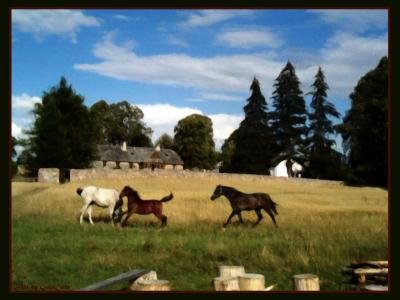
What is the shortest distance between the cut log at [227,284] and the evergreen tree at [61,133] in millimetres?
20502

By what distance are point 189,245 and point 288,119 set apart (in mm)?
24561

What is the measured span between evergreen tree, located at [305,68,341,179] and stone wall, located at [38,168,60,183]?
53.0 feet

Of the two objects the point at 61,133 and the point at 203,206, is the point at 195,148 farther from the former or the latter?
the point at 203,206

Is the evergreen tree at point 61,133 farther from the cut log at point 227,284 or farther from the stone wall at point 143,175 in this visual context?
the cut log at point 227,284

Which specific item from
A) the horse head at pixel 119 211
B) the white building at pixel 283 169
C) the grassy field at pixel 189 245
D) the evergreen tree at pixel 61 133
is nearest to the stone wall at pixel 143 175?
the evergreen tree at pixel 61 133

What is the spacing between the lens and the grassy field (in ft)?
32.0

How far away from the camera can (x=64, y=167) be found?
101 ft

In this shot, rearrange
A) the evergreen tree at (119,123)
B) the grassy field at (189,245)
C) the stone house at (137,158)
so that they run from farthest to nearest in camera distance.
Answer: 1. the stone house at (137,158)
2. the evergreen tree at (119,123)
3. the grassy field at (189,245)

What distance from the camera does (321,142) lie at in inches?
1281

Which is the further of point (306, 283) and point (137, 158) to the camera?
point (137, 158)

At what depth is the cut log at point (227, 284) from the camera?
7.14m

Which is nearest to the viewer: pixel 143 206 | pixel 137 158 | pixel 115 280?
pixel 115 280

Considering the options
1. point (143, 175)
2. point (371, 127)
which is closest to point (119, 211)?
point (371, 127)

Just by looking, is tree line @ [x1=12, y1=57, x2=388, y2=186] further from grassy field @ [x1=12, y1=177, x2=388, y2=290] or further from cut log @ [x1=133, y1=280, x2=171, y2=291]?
cut log @ [x1=133, y1=280, x2=171, y2=291]
